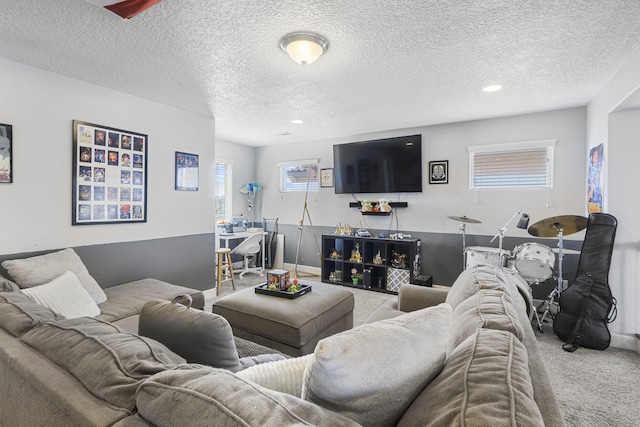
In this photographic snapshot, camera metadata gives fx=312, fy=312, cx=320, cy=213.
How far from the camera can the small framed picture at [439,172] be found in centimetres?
448

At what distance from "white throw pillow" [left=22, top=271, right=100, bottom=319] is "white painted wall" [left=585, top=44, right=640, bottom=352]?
4.33 metres

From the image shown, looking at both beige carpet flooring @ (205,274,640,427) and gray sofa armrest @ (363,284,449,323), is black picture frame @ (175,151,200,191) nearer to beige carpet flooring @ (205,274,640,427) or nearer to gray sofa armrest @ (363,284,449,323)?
gray sofa armrest @ (363,284,449,323)

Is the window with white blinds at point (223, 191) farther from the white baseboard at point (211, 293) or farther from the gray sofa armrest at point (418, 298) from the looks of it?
the gray sofa armrest at point (418, 298)

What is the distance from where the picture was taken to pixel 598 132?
3.16 meters

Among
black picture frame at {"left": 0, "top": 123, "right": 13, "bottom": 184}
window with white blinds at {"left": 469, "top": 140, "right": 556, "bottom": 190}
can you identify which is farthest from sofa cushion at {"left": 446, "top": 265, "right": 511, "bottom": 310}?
black picture frame at {"left": 0, "top": 123, "right": 13, "bottom": 184}

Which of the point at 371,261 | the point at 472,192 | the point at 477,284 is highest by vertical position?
the point at 472,192

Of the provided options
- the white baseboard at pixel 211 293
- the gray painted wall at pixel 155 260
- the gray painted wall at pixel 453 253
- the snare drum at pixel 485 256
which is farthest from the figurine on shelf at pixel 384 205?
the white baseboard at pixel 211 293

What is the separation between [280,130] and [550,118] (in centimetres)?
361

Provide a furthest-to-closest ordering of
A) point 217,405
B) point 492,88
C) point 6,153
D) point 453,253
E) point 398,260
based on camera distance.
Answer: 1. point 398,260
2. point 453,253
3. point 492,88
4. point 6,153
5. point 217,405

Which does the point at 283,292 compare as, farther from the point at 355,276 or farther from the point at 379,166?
the point at 379,166

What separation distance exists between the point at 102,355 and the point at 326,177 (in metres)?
4.87

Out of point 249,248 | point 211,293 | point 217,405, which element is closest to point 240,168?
point 249,248

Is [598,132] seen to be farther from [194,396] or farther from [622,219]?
[194,396]

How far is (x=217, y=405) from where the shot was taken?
24.1 inches
